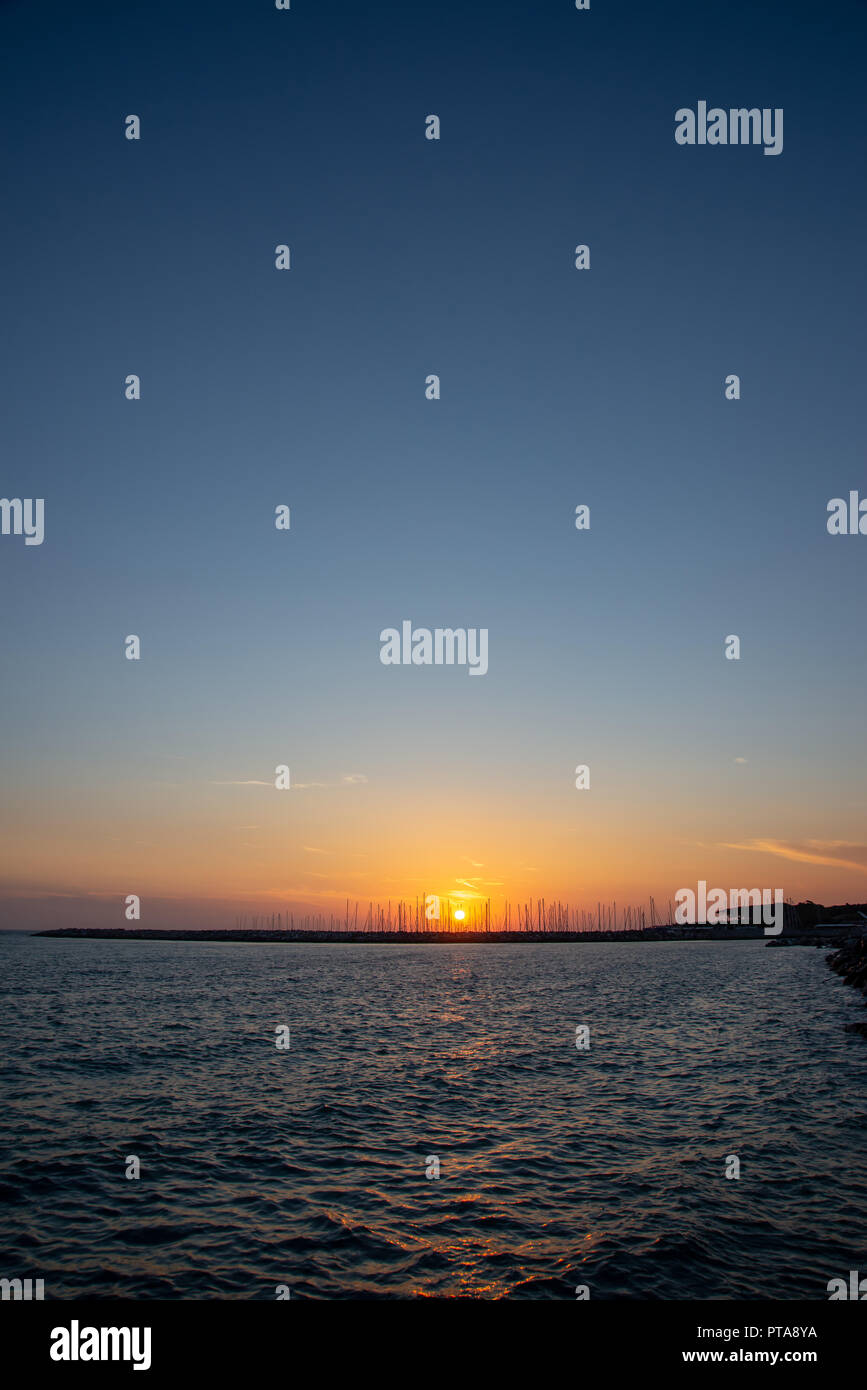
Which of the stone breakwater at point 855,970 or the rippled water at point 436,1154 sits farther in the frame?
the stone breakwater at point 855,970

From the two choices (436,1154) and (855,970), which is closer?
(436,1154)

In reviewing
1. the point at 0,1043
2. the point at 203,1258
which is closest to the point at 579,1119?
the point at 203,1258

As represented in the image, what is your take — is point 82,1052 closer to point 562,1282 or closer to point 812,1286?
point 562,1282

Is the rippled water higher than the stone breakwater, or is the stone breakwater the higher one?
the rippled water

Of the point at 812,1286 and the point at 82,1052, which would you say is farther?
the point at 82,1052

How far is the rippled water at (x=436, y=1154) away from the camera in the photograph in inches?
569

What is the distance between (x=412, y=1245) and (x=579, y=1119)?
11.7 m

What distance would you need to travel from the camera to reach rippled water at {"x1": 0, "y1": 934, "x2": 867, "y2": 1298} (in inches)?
569

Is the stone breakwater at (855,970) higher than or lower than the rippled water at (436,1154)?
lower

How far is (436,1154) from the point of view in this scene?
21.9 m

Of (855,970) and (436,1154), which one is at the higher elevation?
(436,1154)

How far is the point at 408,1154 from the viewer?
22.0 meters

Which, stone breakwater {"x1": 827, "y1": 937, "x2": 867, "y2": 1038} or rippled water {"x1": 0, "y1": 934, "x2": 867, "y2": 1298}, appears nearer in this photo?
rippled water {"x1": 0, "y1": 934, "x2": 867, "y2": 1298}
